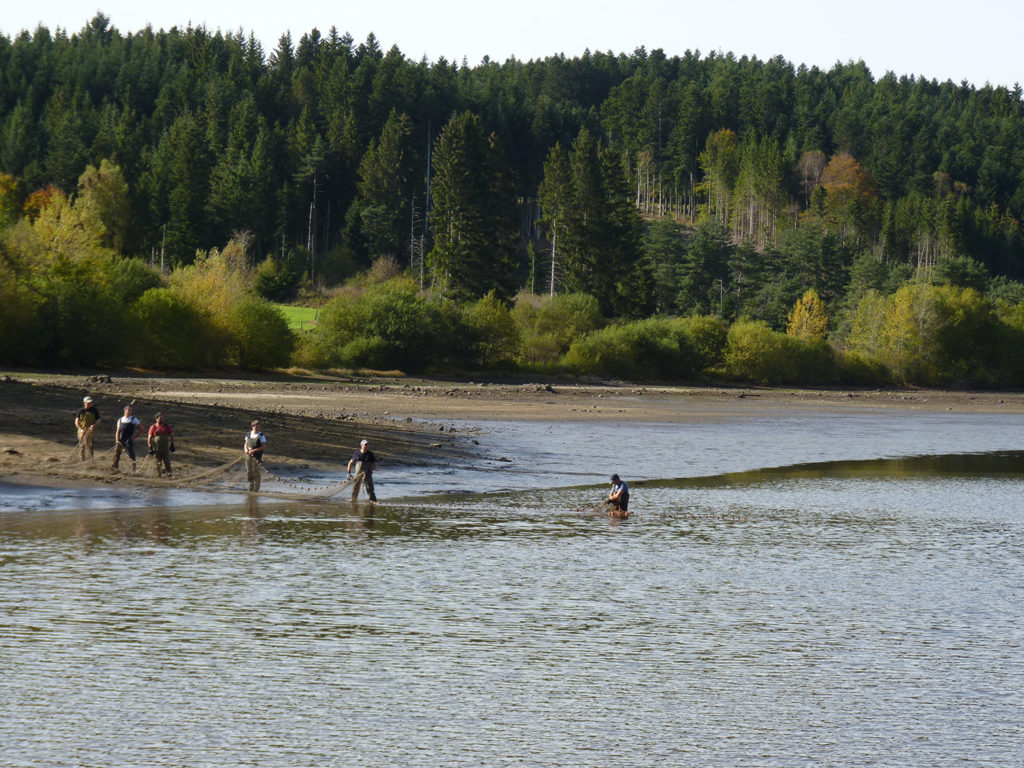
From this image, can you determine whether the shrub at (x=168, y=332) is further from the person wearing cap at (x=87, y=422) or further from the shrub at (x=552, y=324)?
the person wearing cap at (x=87, y=422)

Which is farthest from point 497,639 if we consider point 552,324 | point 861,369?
point 861,369

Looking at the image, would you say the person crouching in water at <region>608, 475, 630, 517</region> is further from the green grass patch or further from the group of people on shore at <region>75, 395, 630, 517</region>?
the green grass patch

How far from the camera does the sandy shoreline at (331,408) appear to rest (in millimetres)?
35625

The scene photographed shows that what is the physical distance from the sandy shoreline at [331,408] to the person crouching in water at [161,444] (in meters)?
0.66

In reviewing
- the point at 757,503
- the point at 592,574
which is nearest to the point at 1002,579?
the point at 592,574

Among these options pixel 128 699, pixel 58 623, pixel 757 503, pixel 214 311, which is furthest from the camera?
pixel 214 311

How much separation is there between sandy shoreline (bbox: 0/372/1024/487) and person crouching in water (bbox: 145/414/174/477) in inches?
25.9

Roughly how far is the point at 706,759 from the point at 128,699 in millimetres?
6967

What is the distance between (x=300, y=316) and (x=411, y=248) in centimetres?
3156

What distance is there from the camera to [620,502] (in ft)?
101

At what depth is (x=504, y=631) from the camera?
1830 cm

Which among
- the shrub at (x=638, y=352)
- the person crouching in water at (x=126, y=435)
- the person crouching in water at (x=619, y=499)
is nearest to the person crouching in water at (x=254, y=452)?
the person crouching in water at (x=126, y=435)

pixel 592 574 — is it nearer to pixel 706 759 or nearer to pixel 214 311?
pixel 706 759

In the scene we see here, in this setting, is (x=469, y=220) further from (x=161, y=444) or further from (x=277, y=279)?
(x=161, y=444)
